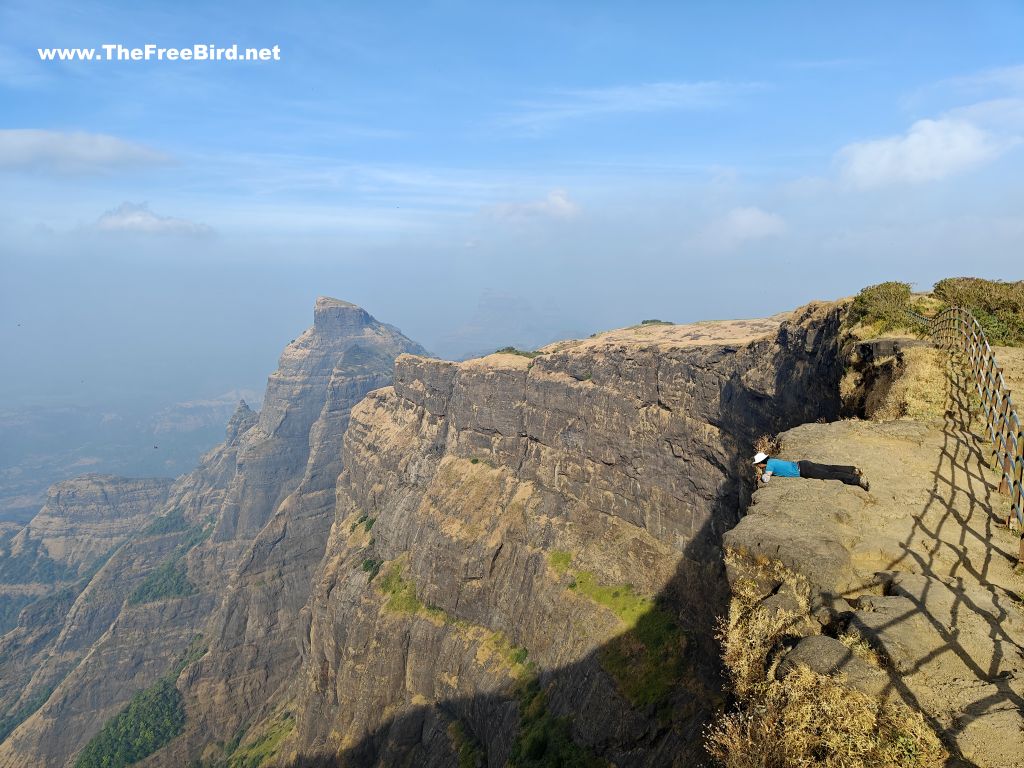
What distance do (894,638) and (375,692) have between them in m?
68.1

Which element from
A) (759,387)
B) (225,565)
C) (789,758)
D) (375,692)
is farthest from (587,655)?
(225,565)

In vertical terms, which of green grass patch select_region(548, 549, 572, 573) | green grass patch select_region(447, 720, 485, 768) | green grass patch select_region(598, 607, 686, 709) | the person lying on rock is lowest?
green grass patch select_region(447, 720, 485, 768)

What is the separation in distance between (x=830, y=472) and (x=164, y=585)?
179641 millimetres

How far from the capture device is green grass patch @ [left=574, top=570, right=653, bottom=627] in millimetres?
48812

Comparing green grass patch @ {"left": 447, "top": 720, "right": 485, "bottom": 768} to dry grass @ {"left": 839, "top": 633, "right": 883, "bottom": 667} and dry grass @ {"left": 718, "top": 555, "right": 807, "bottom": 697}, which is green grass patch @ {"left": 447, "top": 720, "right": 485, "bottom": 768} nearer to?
dry grass @ {"left": 718, "top": 555, "right": 807, "bottom": 697}

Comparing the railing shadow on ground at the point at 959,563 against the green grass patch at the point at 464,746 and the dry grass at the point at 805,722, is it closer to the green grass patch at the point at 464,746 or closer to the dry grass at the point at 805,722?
the dry grass at the point at 805,722

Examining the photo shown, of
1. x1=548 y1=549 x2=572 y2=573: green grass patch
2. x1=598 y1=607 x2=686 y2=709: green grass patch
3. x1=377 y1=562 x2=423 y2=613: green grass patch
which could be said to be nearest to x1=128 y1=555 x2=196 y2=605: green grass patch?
x1=377 y1=562 x2=423 y2=613: green grass patch

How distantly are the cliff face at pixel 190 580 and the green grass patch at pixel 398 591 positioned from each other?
203ft

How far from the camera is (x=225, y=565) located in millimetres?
156875

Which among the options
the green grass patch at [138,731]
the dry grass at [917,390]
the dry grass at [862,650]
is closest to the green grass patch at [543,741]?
the dry grass at [917,390]

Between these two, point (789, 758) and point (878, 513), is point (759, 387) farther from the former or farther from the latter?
point (789, 758)

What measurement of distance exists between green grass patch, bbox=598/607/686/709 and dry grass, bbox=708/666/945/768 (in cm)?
3345

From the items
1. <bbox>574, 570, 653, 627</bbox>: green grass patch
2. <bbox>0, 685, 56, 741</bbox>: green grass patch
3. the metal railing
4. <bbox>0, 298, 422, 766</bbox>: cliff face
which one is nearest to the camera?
the metal railing

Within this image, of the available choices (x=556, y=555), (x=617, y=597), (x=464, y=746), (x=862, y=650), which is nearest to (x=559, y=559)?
(x=556, y=555)
